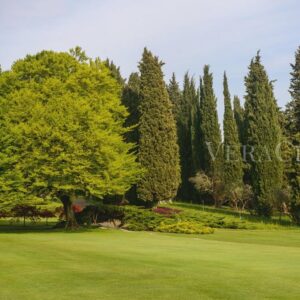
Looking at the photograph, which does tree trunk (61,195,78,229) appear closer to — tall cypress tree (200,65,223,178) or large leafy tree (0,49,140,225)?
large leafy tree (0,49,140,225)

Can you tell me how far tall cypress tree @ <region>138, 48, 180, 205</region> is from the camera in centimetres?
4506

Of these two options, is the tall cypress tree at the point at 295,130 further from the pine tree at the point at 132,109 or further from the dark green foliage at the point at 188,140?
the pine tree at the point at 132,109

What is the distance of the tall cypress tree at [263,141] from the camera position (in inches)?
1721

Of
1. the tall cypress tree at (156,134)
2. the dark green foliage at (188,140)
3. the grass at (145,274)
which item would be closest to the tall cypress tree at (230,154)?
the dark green foliage at (188,140)

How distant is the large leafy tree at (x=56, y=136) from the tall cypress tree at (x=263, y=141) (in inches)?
650

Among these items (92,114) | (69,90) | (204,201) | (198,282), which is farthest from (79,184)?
(204,201)

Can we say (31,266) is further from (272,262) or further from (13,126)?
(13,126)

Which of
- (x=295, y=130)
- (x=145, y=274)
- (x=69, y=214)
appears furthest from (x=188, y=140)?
(x=145, y=274)

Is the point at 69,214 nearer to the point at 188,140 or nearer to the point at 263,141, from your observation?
the point at 263,141

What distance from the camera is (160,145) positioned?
4603 cm

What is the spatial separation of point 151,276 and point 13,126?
1985 cm

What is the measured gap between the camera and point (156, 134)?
46.1 metres

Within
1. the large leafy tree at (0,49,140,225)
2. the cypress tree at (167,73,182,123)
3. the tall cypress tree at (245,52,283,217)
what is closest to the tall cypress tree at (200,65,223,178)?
the tall cypress tree at (245,52,283,217)

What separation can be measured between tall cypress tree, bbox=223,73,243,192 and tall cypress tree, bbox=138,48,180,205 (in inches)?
339
